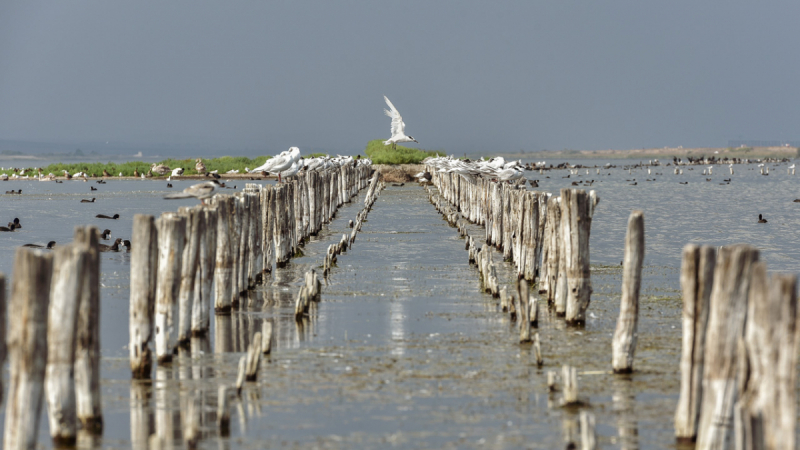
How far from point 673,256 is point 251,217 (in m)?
11.2

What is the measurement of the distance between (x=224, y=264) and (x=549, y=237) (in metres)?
4.17

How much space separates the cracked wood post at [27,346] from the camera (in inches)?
236

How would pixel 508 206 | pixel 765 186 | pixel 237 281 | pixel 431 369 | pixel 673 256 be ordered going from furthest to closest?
1. pixel 765 186
2. pixel 673 256
3. pixel 508 206
4. pixel 237 281
5. pixel 431 369

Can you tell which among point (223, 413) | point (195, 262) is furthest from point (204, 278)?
point (223, 413)

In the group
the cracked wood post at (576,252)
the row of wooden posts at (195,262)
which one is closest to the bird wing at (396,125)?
the row of wooden posts at (195,262)

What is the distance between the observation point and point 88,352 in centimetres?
699

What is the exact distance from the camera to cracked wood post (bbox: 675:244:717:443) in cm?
663

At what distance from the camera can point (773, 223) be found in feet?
111

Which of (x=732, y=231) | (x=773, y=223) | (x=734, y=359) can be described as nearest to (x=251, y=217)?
(x=734, y=359)

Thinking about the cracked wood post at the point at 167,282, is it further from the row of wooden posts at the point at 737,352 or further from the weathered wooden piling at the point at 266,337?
the row of wooden posts at the point at 737,352

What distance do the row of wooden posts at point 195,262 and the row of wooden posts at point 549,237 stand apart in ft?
13.4

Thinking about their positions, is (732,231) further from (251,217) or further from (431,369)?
(431,369)

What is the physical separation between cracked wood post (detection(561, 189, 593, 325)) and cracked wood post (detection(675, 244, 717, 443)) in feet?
14.0

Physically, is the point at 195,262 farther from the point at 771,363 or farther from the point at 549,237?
the point at 771,363
